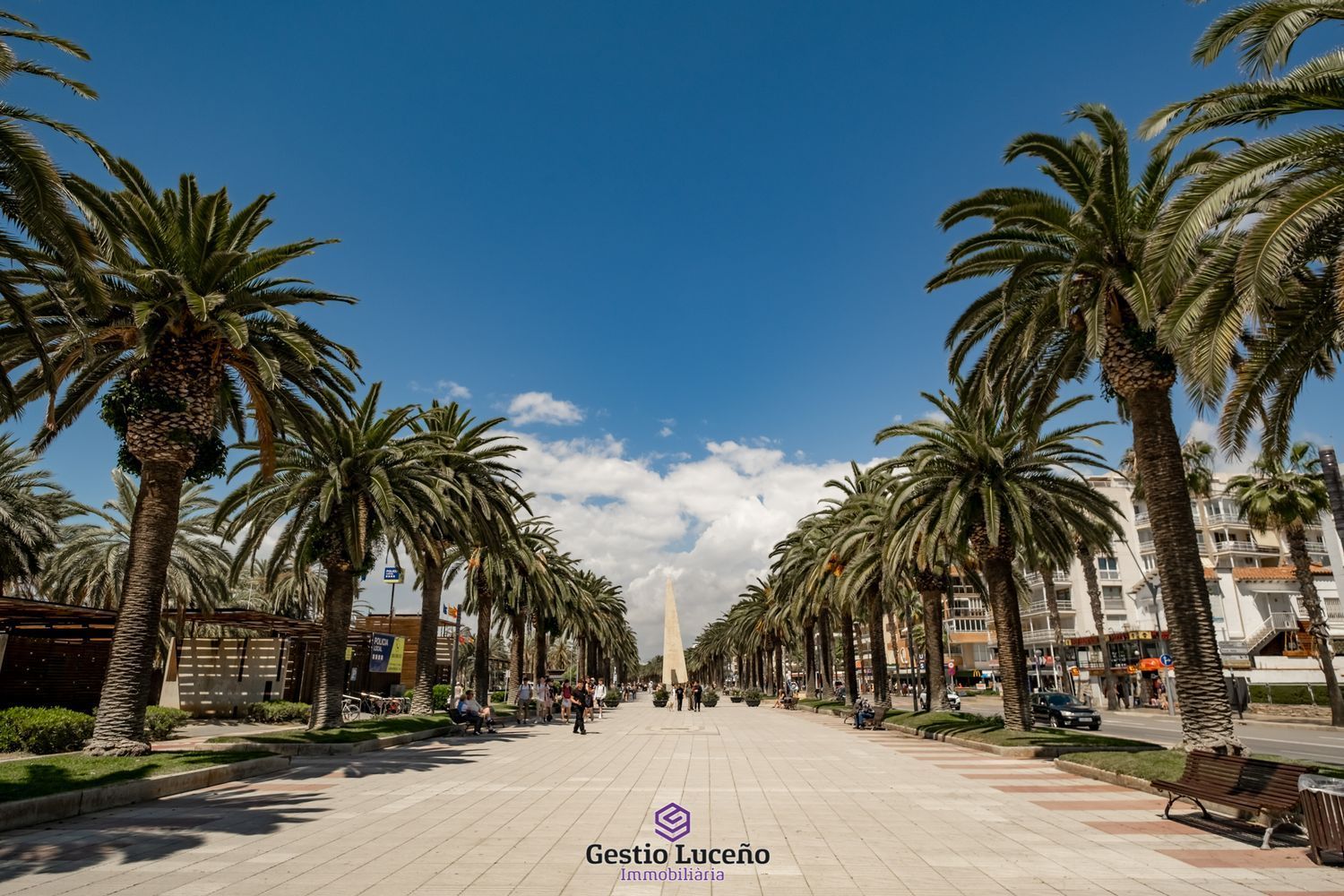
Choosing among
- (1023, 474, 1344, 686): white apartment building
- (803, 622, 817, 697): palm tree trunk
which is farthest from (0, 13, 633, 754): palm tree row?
(1023, 474, 1344, 686): white apartment building

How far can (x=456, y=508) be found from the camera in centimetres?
2298

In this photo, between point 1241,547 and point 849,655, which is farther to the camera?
point 1241,547

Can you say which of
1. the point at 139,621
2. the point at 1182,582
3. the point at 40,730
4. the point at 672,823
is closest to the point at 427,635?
the point at 40,730

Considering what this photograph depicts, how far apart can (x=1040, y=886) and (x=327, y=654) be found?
19130mm

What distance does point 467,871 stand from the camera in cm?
718

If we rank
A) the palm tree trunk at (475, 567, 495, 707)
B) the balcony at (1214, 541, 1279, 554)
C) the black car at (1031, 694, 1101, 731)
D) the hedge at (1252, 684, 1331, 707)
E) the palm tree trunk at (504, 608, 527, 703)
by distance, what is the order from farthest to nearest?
the balcony at (1214, 541, 1279, 554) → the palm tree trunk at (504, 608, 527, 703) → the hedge at (1252, 684, 1331, 707) → the palm tree trunk at (475, 567, 495, 707) → the black car at (1031, 694, 1101, 731)

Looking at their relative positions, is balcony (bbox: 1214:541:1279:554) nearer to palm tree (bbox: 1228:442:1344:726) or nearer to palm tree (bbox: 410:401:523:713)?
palm tree (bbox: 1228:442:1344:726)

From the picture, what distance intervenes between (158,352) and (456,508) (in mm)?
9746

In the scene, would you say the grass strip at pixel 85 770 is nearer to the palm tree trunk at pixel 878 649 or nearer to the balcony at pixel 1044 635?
the palm tree trunk at pixel 878 649

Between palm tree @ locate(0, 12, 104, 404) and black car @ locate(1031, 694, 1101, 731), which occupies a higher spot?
palm tree @ locate(0, 12, 104, 404)

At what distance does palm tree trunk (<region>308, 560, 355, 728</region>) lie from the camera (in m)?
20.9

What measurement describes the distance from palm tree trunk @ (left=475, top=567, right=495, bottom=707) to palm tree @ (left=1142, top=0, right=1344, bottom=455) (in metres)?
27.5

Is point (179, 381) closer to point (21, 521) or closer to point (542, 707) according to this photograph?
point (21, 521)

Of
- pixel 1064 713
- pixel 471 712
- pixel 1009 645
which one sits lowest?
pixel 1064 713
